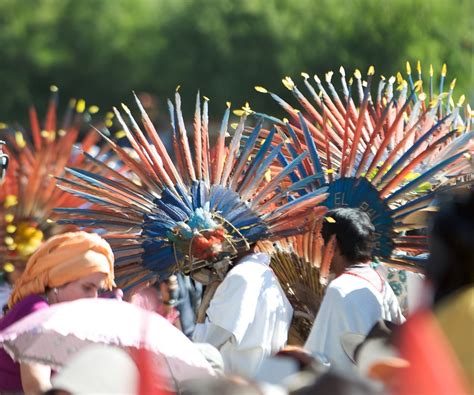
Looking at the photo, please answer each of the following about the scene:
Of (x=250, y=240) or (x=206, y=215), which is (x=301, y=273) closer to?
(x=250, y=240)

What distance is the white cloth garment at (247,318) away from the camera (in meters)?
4.77

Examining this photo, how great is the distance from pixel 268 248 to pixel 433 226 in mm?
2214

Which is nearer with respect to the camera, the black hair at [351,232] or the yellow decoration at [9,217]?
the black hair at [351,232]

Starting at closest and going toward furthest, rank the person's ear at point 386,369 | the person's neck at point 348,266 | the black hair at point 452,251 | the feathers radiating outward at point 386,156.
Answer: the person's ear at point 386,369
the black hair at point 452,251
the person's neck at point 348,266
the feathers radiating outward at point 386,156

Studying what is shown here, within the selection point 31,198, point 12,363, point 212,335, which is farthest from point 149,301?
point 31,198

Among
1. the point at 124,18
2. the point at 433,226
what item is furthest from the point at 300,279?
the point at 124,18

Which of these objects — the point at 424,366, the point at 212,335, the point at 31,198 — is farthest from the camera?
the point at 31,198

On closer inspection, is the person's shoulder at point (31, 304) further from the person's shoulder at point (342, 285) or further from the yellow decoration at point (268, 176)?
the yellow decoration at point (268, 176)

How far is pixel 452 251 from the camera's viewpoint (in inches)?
122

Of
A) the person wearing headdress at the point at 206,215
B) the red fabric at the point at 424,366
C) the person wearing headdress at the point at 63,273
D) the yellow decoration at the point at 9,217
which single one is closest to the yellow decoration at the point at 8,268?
the yellow decoration at the point at 9,217

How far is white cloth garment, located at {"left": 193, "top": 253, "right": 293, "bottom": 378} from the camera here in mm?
4766

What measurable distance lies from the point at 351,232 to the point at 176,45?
2006cm

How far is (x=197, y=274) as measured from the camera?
521 cm

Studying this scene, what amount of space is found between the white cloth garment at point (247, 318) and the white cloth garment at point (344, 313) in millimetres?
229
